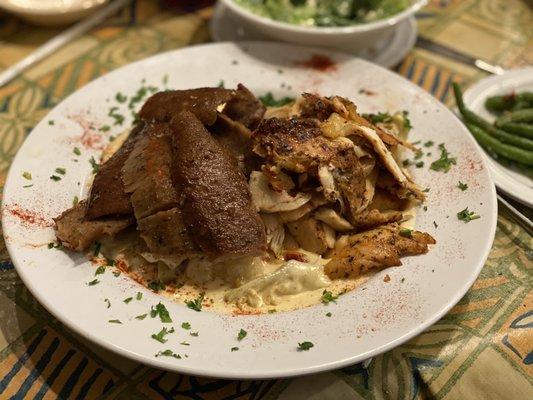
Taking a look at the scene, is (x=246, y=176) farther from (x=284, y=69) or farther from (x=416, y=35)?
(x=416, y=35)

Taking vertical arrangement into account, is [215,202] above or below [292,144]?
below

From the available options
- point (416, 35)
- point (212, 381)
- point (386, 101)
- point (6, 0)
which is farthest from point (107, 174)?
point (416, 35)

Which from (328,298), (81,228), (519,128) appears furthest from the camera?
(519,128)

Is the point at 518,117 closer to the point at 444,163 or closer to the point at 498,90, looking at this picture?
the point at 498,90

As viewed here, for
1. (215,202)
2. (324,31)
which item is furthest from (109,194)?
(324,31)

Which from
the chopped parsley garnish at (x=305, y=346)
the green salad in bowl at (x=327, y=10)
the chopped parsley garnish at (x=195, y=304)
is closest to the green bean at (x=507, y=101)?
the green salad in bowl at (x=327, y=10)

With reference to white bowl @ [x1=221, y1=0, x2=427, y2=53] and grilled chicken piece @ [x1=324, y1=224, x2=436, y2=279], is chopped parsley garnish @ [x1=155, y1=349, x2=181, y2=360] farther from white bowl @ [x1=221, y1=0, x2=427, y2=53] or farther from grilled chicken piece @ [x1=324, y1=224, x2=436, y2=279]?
white bowl @ [x1=221, y1=0, x2=427, y2=53]

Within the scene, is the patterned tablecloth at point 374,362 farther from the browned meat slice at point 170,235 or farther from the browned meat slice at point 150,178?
the browned meat slice at point 150,178
